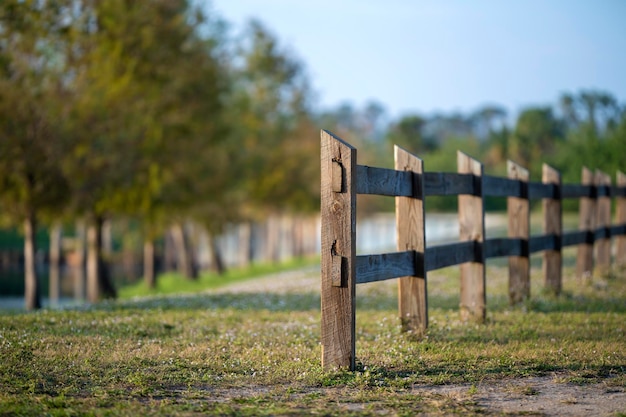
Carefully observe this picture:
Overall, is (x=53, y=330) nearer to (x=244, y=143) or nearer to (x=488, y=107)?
(x=244, y=143)

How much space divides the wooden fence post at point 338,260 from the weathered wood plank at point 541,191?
554cm

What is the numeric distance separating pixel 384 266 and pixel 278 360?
1.40 meters

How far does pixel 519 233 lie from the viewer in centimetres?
1136

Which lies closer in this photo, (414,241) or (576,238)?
(414,241)

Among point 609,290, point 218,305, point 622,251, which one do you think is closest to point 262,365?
point 218,305

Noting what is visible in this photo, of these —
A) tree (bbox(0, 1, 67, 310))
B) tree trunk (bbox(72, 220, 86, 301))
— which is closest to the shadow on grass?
tree (bbox(0, 1, 67, 310))

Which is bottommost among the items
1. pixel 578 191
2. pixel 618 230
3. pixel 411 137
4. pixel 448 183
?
pixel 618 230

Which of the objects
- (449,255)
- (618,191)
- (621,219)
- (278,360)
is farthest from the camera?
(621,219)

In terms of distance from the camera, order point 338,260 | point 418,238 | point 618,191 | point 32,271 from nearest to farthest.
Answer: point 338,260
point 418,238
point 618,191
point 32,271

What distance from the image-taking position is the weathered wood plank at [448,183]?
8670mm

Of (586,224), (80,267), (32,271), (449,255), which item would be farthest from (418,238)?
(80,267)

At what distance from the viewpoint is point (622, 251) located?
17.3m

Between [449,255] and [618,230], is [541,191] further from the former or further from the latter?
[618,230]

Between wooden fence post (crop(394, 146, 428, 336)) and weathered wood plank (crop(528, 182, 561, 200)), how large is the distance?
364cm
